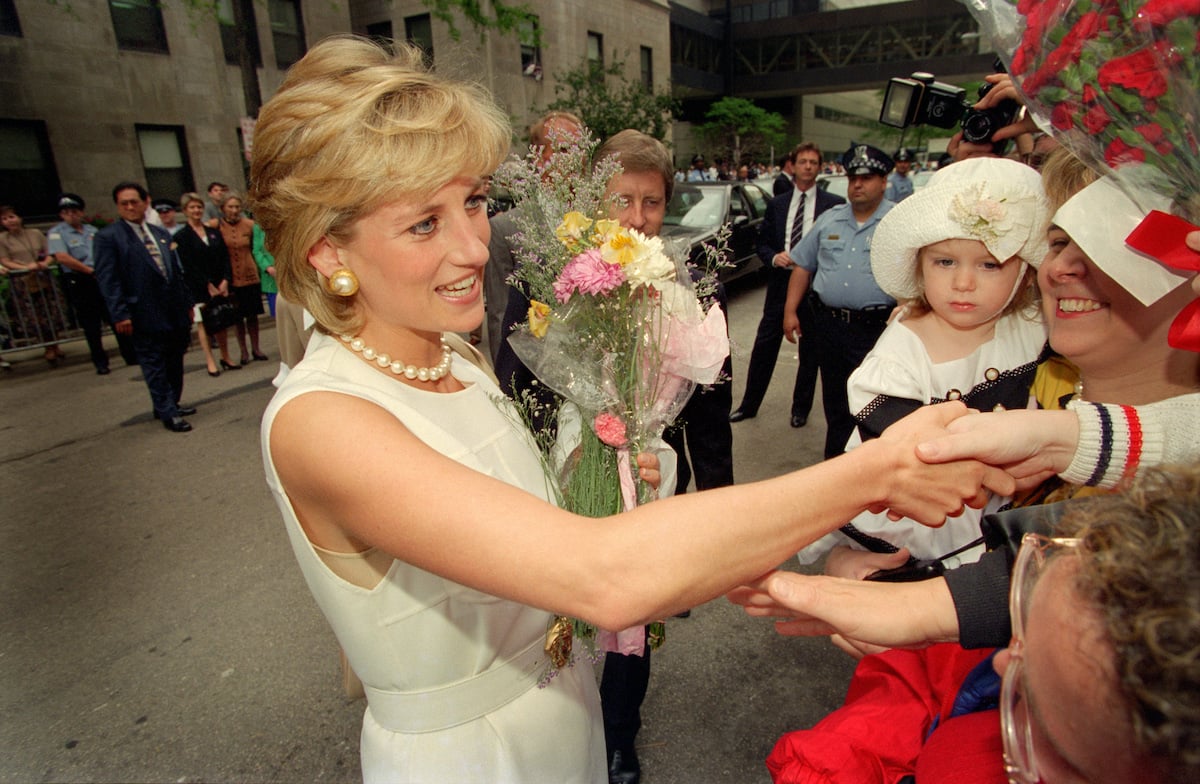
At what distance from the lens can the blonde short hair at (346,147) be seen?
126 cm

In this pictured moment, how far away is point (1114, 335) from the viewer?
1.62 metres

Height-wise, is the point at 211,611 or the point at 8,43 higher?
the point at 8,43

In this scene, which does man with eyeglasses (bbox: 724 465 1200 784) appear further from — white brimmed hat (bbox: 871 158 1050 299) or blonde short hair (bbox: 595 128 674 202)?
blonde short hair (bbox: 595 128 674 202)

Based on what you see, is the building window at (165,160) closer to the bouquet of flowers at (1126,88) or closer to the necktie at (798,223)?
the necktie at (798,223)

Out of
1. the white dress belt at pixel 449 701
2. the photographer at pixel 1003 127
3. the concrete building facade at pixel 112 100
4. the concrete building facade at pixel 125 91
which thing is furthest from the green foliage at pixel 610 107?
the white dress belt at pixel 449 701

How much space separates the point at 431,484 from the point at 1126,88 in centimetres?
129

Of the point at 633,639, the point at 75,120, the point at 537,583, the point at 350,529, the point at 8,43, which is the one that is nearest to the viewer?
the point at 537,583

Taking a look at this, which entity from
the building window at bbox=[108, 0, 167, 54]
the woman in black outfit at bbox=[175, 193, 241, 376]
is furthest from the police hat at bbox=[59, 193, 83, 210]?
the building window at bbox=[108, 0, 167, 54]

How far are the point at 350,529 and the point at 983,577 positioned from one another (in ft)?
3.72

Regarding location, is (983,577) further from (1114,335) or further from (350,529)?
(350,529)

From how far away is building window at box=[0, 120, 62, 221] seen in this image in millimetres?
14836

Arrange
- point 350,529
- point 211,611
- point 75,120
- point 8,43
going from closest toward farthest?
1. point 350,529
2. point 211,611
3. point 8,43
4. point 75,120

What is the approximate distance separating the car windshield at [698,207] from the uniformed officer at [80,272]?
25.3 ft

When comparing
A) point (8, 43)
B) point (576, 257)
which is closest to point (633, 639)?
point (576, 257)
